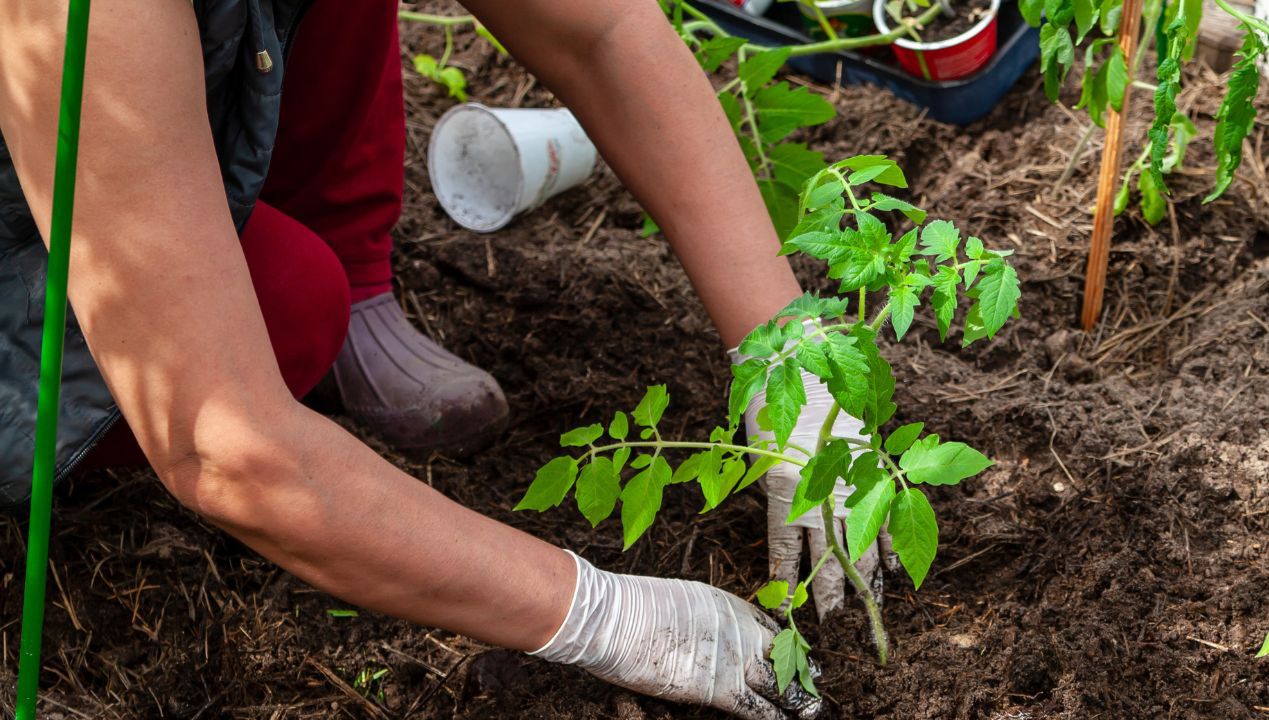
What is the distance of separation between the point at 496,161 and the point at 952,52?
930 mm

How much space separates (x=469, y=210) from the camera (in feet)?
7.79

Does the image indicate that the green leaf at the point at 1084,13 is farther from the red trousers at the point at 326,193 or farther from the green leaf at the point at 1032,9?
the red trousers at the point at 326,193

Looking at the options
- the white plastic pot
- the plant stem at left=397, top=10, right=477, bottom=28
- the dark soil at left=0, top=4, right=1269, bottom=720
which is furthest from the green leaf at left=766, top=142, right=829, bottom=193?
the plant stem at left=397, top=10, right=477, bottom=28

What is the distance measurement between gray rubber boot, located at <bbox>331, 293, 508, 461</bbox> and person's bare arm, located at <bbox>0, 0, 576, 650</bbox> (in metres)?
0.58

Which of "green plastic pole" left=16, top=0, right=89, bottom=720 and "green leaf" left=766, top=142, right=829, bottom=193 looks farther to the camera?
"green leaf" left=766, top=142, right=829, bottom=193

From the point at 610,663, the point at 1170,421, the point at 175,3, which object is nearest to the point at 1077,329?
the point at 1170,421

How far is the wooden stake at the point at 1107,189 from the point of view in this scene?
1.70 metres

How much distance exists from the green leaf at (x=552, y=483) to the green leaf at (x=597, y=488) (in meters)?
0.02

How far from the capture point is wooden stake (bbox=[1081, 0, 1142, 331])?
1.70 m

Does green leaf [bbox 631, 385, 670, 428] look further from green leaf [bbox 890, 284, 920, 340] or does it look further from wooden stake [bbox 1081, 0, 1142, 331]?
wooden stake [bbox 1081, 0, 1142, 331]

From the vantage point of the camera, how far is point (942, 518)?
5.50 feet

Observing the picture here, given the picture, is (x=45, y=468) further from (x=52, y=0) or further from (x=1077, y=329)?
(x=1077, y=329)

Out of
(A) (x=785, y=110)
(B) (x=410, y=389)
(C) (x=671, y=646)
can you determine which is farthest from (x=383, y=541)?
(A) (x=785, y=110)

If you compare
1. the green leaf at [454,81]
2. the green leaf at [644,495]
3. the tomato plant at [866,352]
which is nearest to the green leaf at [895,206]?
the tomato plant at [866,352]
